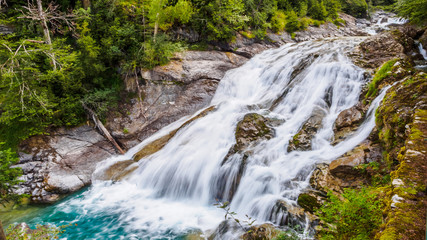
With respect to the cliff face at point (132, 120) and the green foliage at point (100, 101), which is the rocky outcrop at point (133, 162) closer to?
the cliff face at point (132, 120)

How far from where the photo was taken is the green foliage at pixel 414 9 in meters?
6.70

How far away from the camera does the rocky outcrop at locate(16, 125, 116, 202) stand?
8180 mm

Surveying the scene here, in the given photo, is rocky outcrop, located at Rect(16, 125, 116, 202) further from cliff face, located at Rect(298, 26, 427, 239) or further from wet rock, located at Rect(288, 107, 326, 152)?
cliff face, located at Rect(298, 26, 427, 239)

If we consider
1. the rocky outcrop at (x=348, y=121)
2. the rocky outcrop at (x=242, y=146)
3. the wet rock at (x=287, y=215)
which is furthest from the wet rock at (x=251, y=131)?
the wet rock at (x=287, y=215)

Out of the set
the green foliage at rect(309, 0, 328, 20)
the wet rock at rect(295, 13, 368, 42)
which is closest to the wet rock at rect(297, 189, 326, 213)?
the wet rock at rect(295, 13, 368, 42)

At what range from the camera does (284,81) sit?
10.9 m

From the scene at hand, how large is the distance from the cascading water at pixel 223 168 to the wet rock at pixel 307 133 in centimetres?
15

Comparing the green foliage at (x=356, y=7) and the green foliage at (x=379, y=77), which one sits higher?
the green foliage at (x=356, y=7)

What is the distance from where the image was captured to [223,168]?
7301 millimetres

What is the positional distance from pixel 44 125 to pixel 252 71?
418 inches

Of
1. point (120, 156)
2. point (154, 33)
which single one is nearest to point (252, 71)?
point (154, 33)

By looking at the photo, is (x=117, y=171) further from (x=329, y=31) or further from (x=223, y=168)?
(x=329, y=31)

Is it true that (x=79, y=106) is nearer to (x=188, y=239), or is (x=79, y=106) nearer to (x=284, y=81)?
(x=188, y=239)

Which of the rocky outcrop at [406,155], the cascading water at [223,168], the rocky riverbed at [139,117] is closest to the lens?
the rocky outcrop at [406,155]
